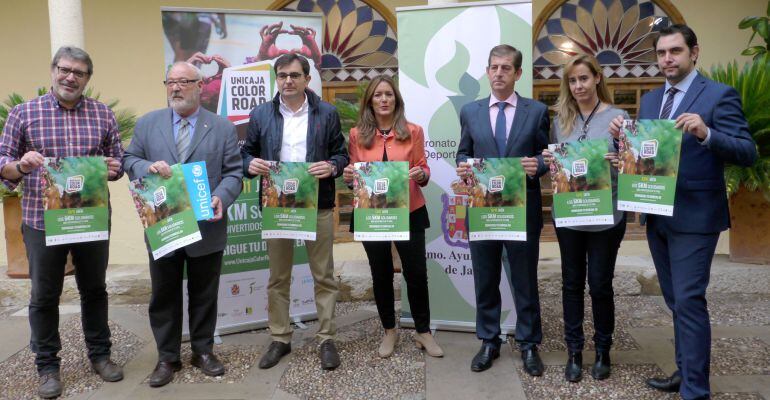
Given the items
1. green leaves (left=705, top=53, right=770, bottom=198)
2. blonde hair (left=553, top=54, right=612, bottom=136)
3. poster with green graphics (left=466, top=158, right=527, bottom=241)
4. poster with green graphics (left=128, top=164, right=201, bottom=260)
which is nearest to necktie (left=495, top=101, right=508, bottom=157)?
poster with green graphics (left=466, top=158, right=527, bottom=241)

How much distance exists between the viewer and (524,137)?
3.39 metres

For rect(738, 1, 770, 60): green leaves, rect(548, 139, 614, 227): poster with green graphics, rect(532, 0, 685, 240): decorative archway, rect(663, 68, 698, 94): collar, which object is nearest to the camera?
rect(663, 68, 698, 94): collar

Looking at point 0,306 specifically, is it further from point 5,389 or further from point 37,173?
point 37,173

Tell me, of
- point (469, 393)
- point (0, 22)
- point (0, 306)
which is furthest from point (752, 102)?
point (0, 22)

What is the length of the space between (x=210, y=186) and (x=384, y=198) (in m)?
1.04

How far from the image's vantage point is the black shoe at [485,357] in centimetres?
362

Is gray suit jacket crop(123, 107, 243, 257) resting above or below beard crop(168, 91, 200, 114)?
below

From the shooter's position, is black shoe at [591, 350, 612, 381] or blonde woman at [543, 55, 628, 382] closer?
blonde woman at [543, 55, 628, 382]

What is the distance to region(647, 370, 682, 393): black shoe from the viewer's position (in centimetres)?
326

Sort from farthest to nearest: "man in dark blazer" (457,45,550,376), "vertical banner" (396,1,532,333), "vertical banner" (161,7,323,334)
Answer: "vertical banner" (161,7,323,334) → "vertical banner" (396,1,532,333) → "man in dark blazer" (457,45,550,376)

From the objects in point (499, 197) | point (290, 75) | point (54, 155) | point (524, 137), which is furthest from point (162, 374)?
point (524, 137)

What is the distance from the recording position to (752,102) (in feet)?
16.5

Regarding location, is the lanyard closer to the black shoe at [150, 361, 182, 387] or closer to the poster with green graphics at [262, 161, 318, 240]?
the poster with green graphics at [262, 161, 318, 240]

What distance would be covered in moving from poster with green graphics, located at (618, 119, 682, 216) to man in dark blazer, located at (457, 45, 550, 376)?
0.51m
